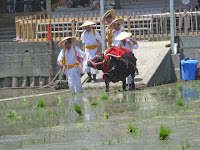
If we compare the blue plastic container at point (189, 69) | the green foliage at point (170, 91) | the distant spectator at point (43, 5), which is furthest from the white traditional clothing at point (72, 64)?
the distant spectator at point (43, 5)

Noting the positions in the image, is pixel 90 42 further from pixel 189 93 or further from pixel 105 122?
pixel 105 122

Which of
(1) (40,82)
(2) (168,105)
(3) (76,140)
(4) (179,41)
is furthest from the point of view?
(1) (40,82)

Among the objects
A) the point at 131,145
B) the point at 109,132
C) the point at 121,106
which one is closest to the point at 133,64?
the point at 121,106

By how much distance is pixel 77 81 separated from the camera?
16203 millimetres

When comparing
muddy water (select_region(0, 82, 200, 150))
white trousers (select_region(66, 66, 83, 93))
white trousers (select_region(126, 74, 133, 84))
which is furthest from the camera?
white trousers (select_region(126, 74, 133, 84))

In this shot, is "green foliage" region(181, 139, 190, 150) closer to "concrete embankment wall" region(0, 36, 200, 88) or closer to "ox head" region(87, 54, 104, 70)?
"ox head" region(87, 54, 104, 70)

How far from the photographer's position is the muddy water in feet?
28.5

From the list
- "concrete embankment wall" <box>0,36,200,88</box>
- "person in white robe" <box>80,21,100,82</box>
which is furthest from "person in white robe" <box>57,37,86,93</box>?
"concrete embankment wall" <box>0,36,200,88</box>

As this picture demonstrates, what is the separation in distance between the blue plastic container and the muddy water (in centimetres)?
356

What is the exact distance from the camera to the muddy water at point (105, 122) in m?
8.69

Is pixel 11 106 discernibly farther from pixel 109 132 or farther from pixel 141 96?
pixel 109 132

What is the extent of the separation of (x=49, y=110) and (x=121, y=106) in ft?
4.98

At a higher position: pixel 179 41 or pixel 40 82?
pixel 179 41

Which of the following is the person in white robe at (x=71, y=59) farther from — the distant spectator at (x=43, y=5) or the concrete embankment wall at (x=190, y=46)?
the distant spectator at (x=43, y=5)
